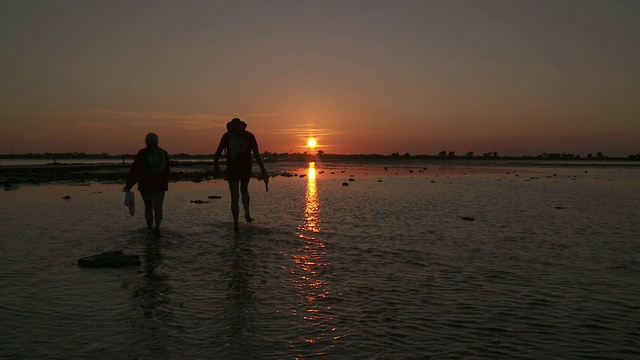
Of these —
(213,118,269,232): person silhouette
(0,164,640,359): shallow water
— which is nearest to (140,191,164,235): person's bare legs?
(0,164,640,359): shallow water

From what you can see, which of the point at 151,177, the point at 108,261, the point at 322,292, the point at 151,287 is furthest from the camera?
the point at 151,177

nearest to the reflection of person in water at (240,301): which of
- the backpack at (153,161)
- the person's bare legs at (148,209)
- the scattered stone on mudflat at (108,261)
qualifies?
the scattered stone on mudflat at (108,261)

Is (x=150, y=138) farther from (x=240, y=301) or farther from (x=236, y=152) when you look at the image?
(x=240, y=301)

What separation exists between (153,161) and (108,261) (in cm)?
444

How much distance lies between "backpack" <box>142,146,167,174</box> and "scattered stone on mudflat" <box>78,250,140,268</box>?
4027mm

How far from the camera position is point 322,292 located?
23.4 ft

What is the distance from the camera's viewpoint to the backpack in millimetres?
12586

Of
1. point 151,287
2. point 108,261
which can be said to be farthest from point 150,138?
point 151,287

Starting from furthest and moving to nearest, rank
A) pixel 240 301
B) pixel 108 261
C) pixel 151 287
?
pixel 108 261, pixel 151 287, pixel 240 301

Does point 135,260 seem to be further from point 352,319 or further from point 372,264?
point 352,319

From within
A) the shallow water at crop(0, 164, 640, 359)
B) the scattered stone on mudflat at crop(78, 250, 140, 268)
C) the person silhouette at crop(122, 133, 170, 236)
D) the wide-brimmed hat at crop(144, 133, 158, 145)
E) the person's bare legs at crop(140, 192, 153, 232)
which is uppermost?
the wide-brimmed hat at crop(144, 133, 158, 145)

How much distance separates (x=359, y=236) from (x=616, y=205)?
14.3 metres

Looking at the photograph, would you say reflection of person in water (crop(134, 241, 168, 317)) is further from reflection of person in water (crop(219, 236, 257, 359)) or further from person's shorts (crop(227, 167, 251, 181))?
person's shorts (crop(227, 167, 251, 181))

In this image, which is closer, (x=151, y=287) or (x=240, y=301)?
(x=240, y=301)
